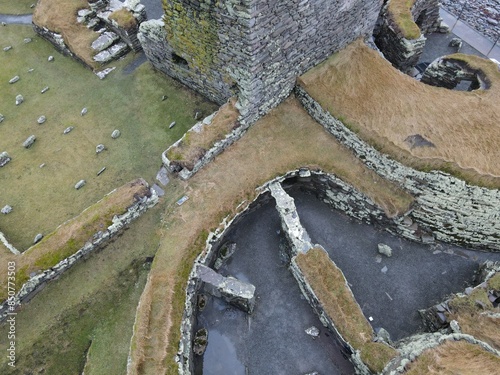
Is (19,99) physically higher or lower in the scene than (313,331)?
higher

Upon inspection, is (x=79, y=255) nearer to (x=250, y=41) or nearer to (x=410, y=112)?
(x=250, y=41)

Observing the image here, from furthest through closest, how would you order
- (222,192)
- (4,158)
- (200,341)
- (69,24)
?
1. (69,24)
2. (4,158)
3. (222,192)
4. (200,341)

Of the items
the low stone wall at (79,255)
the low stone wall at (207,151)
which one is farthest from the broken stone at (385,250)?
the low stone wall at (79,255)

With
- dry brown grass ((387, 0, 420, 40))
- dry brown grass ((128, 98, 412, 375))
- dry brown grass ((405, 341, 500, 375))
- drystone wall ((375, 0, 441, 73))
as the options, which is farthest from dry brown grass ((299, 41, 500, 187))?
dry brown grass ((405, 341, 500, 375))

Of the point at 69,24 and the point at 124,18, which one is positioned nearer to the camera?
the point at 124,18

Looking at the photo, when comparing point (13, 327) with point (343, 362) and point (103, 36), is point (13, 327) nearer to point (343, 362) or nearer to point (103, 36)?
point (343, 362)

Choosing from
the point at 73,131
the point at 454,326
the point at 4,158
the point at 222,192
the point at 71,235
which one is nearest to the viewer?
the point at 454,326

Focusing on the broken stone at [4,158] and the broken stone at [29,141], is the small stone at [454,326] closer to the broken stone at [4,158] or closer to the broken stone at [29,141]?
the broken stone at [29,141]

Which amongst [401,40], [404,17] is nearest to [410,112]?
[401,40]
